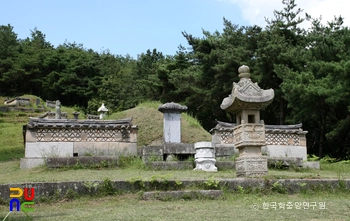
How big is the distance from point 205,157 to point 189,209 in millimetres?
5346

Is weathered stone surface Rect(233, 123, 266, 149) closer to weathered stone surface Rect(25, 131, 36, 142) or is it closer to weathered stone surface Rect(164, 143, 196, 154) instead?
weathered stone surface Rect(164, 143, 196, 154)

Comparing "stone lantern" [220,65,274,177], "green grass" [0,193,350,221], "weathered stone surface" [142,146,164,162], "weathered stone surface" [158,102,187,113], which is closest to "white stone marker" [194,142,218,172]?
"weathered stone surface" [142,146,164,162]

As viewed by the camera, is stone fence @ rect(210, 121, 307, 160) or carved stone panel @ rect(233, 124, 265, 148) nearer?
carved stone panel @ rect(233, 124, 265, 148)

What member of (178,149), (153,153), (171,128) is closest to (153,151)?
(153,153)

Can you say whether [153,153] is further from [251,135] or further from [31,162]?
[31,162]

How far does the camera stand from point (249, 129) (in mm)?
8828

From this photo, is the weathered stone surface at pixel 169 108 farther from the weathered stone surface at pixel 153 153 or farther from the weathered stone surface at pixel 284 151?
the weathered stone surface at pixel 284 151

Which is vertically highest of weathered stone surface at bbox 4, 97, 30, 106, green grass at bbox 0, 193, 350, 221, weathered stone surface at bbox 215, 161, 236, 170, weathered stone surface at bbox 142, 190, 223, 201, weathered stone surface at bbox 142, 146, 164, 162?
weathered stone surface at bbox 4, 97, 30, 106

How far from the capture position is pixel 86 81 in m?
47.4

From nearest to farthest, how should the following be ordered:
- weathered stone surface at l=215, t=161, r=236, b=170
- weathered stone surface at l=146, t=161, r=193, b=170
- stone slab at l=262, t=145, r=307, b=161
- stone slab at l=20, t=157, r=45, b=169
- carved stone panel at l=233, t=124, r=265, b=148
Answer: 1. carved stone panel at l=233, t=124, r=265, b=148
2. weathered stone surface at l=146, t=161, r=193, b=170
3. weathered stone surface at l=215, t=161, r=236, b=170
4. stone slab at l=20, t=157, r=45, b=169
5. stone slab at l=262, t=145, r=307, b=161

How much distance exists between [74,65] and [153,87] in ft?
68.0

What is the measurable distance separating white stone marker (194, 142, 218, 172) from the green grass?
3.76 metres

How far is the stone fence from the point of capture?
1516 centimetres

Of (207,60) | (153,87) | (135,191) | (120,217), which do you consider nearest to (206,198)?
(135,191)
